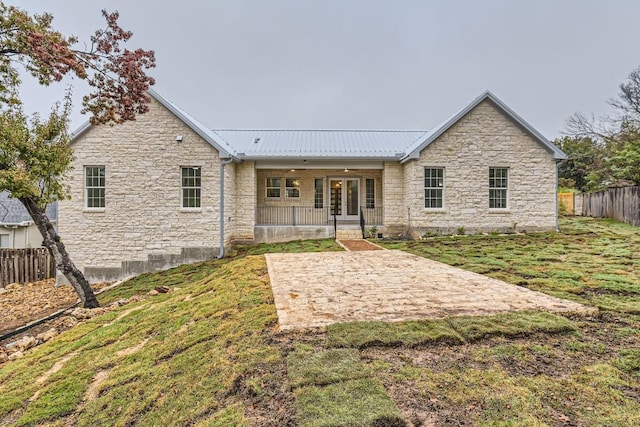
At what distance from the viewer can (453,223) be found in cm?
1398

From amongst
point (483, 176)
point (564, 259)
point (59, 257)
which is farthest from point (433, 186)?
point (59, 257)

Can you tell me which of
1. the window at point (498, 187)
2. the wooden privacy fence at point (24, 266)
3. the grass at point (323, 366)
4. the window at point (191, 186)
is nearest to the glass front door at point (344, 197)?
the window at point (498, 187)

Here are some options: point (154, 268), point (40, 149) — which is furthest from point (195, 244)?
point (40, 149)

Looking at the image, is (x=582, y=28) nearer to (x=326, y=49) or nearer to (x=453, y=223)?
(x=326, y=49)

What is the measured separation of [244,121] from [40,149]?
42495 mm

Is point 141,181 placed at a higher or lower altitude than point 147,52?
lower

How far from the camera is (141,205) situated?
1269 cm

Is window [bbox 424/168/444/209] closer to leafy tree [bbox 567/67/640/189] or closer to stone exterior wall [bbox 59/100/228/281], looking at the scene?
stone exterior wall [bbox 59/100/228/281]

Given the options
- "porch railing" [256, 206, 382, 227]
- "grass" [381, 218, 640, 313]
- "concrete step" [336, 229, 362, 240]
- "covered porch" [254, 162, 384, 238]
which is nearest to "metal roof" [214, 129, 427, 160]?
"covered porch" [254, 162, 384, 238]

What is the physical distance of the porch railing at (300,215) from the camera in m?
16.2

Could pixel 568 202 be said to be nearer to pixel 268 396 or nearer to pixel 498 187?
pixel 498 187

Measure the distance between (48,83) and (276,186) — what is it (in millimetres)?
11512

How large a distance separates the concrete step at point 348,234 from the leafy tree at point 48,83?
933cm

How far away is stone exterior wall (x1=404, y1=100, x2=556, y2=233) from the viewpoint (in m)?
13.9
